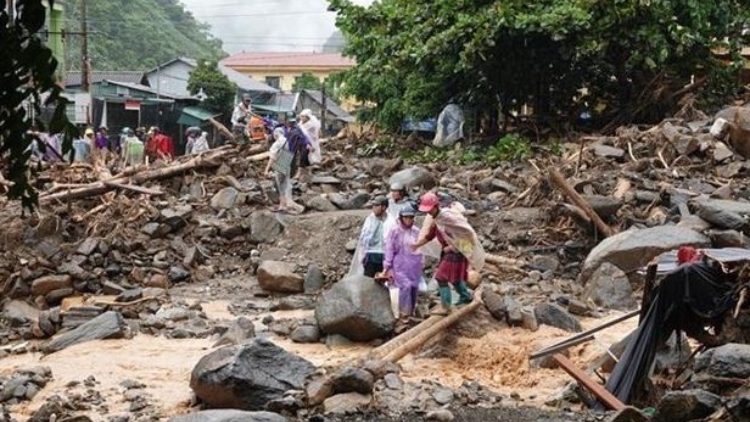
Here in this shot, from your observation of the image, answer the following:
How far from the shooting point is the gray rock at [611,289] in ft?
36.9

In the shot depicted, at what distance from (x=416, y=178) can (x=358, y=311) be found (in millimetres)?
7022

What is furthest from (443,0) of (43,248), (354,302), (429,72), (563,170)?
(354,302)

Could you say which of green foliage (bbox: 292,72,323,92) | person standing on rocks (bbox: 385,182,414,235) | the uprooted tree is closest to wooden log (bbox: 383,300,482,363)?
person standing on rocks (bbox: 385,182,414,235)

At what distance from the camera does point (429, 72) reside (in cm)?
2061

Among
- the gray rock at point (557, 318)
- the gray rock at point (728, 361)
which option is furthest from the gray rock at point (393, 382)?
the gray rock at point (728, 361)

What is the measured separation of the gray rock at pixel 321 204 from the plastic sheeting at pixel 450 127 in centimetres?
510

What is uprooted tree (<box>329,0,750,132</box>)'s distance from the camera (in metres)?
18.3

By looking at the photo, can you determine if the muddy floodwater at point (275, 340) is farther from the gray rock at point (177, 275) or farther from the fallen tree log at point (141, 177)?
the fallen tree log at point (141, 177)

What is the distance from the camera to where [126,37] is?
53219 millimetres

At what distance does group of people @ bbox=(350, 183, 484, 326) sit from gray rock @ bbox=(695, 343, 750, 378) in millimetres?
3278

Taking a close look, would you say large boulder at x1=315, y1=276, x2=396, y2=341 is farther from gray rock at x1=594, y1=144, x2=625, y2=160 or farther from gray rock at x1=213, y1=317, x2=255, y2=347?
gray rock at x1=594, y1=144, x2=625, y2=160

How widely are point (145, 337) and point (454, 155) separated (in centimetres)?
971

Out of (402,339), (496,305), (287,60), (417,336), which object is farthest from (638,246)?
(287,60)

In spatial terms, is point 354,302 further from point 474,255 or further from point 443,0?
point 443,0
